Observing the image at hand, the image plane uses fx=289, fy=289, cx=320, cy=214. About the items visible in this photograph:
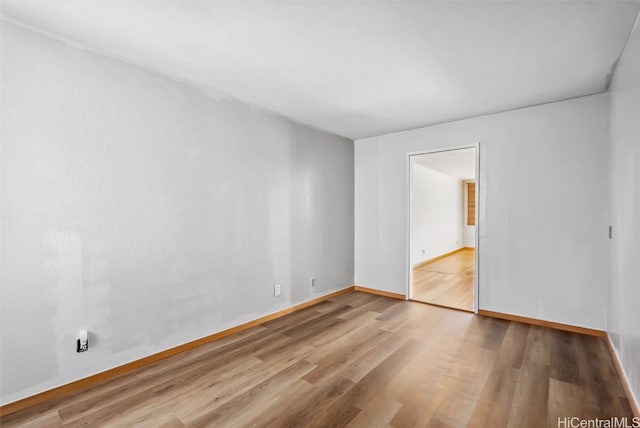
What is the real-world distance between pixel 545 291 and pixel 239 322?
10.9ft

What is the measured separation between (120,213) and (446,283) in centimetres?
482

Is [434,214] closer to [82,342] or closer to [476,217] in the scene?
[476,217]

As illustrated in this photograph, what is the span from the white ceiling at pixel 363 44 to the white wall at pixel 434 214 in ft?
12.0

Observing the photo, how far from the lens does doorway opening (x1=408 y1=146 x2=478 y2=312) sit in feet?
14.0

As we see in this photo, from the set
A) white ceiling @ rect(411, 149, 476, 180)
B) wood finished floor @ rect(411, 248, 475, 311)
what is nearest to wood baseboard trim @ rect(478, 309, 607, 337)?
wood finished floor @ rect(411, 248, 475, 311)

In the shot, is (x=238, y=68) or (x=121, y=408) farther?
(x=238, y=68)

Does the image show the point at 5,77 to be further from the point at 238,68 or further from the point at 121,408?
the point at 121,408

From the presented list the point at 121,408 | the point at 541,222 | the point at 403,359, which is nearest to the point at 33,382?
the point at 121,408

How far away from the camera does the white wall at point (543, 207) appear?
2910 millimetres

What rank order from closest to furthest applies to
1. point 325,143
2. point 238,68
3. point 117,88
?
point 117,88, point 238,68, point 325,143

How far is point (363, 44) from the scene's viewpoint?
2.07m

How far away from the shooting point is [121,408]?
1.85 m

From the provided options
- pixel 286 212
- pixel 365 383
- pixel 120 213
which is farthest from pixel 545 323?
pixel 120 213

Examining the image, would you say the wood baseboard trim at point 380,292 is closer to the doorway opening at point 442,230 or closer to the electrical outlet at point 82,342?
the doorway opening at point 442,230
